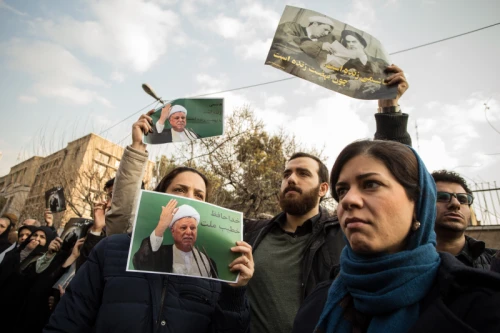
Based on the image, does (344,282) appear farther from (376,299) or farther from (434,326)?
(434,326)

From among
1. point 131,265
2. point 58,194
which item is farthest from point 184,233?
point 58,194

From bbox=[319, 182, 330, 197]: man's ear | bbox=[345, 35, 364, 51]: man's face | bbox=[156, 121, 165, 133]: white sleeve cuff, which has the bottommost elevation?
bbox=[319, 182, 330, 197]: man's ear

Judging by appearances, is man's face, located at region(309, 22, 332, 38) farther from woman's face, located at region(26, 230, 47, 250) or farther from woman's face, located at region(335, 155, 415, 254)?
woman's face, located at region(26, 230, 47, 250)

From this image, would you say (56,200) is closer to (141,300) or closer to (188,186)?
(188,186)

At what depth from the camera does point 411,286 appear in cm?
107

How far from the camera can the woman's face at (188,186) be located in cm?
199

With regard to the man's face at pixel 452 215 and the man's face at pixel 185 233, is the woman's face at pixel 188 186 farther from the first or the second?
the man's face at pixel 452 215

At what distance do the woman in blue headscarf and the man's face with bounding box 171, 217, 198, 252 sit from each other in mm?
664

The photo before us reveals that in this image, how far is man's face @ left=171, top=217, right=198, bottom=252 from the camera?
1532 mm

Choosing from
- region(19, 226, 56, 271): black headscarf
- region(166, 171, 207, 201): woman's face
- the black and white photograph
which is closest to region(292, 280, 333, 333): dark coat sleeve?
region(166, 171, 207, 201): woman's face

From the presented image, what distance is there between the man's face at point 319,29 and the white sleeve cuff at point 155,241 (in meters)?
2.01

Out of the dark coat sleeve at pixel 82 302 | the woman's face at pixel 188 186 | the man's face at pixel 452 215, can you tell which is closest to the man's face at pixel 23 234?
the dark coat sleeve at pixel 82 302

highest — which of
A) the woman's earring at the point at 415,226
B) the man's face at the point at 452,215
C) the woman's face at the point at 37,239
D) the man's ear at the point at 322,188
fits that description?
the man's ear at the point at 322,188

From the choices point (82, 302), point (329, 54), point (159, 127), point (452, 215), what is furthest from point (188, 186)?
point (452, 215)
